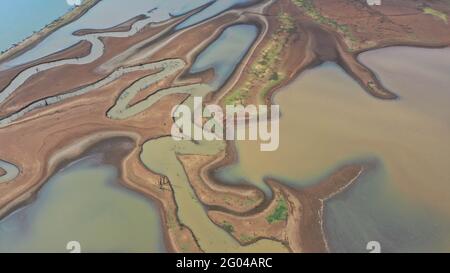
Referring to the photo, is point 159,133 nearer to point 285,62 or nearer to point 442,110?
point 285,62

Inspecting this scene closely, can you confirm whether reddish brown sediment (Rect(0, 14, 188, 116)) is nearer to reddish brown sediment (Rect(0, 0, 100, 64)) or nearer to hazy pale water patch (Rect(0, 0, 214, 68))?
hazy pale water patch (Rect(0, 0, 214, 68))

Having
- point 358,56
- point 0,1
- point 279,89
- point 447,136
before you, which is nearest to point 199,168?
point 279,89

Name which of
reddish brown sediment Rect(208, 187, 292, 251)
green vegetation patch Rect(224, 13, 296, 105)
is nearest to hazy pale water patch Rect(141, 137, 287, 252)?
reddish brown sediment Rect(208, 187, 292, 251)

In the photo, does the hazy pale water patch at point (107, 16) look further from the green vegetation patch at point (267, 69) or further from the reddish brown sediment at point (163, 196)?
the reddish brown sediment at point (163, 196)

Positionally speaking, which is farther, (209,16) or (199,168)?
(209,16)

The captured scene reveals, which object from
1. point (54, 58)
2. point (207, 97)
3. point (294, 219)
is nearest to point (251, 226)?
point (294, 219)
